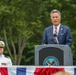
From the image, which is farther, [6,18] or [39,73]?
[6,18]

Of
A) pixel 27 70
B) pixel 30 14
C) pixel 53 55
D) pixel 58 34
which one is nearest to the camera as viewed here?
pixel 27 70

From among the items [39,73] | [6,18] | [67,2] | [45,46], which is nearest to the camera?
[39,73]

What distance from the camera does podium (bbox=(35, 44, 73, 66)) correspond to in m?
6.77

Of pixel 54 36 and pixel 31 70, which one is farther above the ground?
pixel 54 36

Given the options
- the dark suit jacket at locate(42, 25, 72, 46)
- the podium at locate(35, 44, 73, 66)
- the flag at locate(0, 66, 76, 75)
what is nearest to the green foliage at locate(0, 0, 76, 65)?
the dark suit jacket at locate(42, 25, 72, 46)

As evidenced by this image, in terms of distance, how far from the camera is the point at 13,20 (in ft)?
65.9

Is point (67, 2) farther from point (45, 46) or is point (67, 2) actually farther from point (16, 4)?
point (45, 46)

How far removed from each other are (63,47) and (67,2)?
594 inches

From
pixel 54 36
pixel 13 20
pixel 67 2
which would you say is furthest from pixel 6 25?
pixel 54 36

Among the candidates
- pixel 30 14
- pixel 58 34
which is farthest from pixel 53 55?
pixel 30 14

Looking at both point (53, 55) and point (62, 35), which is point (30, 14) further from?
point (53, 55)

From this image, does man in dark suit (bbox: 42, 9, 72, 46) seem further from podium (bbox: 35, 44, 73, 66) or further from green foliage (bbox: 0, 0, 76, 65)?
A: green foliage (bbox: 0, 0, 76, 65)

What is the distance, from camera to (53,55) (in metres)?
6.82

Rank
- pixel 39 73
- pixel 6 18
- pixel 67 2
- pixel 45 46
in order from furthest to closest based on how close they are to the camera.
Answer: pixel 67 2 → pixel 6 18 → pixel 45 46 → pixel 39 73
